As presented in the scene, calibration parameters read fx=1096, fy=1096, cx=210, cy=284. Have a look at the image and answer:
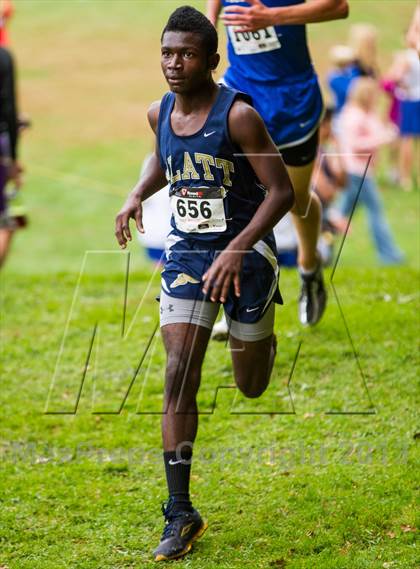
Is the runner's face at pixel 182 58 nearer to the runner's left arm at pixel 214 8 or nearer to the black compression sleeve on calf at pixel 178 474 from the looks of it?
the black compression sleeve on calf at pixel 178 474

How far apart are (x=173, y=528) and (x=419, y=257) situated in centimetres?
1012

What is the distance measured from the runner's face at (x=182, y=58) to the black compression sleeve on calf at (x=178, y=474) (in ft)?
5.07

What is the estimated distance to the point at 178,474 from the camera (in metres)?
A: 4.64

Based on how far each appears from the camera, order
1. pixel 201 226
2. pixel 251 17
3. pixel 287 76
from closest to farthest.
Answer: pixel 201 226 → pixel 251 17 → pixel 287 76

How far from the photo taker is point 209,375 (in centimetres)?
680

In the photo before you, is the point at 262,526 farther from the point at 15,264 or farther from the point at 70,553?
the point at 15,264

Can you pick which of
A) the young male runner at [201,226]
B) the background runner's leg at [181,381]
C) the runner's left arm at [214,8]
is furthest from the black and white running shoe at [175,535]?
the runner's left arm at [214,8]

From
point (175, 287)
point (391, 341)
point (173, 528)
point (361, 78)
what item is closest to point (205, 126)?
point (175, 287)

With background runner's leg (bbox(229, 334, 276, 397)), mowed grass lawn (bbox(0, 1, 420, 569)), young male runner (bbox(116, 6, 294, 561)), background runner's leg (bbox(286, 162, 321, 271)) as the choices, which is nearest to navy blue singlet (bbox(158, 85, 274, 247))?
young male runner (bbox(116, 6, 294, 561))

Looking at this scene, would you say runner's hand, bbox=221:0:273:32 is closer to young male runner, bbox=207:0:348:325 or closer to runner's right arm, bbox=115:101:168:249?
young male runner, bbox=207:0:348:325

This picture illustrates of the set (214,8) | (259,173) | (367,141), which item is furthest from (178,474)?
(367,141)

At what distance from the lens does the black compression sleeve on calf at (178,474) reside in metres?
4.61

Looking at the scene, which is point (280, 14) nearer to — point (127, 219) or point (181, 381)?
point (127, 219)

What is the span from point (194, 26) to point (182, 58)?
0.14 m
